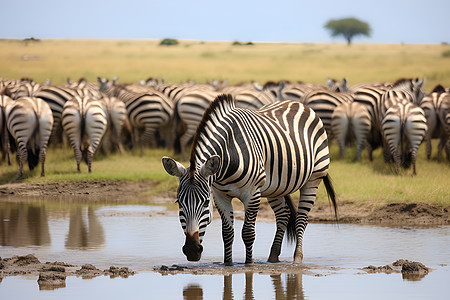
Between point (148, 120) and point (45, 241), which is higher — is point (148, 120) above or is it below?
above

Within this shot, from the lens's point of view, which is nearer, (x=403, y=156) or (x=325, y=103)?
(x=403, y=156)

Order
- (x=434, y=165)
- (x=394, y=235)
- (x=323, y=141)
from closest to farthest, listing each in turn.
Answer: (x=323, y=141) → (x=394, y=235) → (x=434, y=165)

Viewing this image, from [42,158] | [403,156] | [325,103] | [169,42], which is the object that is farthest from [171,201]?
[169,42]

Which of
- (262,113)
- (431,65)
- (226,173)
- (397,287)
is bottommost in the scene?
(397,287)

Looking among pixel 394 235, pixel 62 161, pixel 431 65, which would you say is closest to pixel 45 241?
pixel 394 235

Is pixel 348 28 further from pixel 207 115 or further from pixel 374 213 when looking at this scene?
pixel 207 115

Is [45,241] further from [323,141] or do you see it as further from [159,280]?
[323,141]

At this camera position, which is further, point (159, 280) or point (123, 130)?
point (123, 130)

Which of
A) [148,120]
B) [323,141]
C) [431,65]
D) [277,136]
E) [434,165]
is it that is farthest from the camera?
[431,65]

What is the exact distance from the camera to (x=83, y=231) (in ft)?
35.8

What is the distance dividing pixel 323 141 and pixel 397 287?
2.52 m

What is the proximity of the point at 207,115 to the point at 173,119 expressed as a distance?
40.7ft

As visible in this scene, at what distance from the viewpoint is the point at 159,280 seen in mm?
7625

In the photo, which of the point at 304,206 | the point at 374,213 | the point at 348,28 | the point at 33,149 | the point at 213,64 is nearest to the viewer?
the point at 304,206
